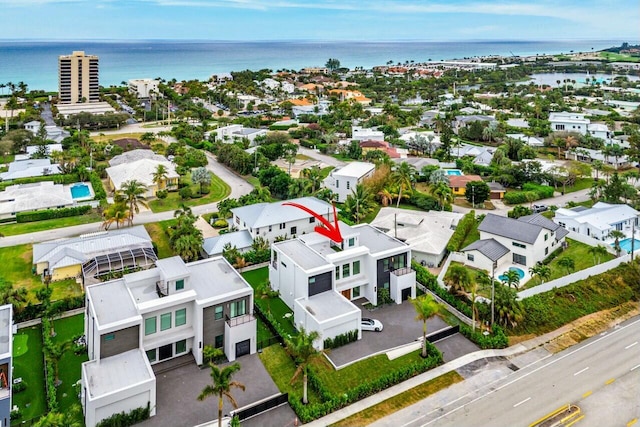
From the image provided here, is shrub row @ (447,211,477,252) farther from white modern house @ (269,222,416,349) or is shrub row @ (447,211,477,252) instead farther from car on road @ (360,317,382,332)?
car on road @ (360,317,382,332)

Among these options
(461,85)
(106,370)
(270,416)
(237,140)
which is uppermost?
(461,85)

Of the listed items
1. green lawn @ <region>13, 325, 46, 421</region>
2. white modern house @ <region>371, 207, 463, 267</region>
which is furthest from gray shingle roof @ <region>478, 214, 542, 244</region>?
green lawn @ <region>13, 325, 46, 421</region>

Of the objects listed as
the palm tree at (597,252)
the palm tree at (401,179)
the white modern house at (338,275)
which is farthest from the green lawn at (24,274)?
the palm tree at (597,252)

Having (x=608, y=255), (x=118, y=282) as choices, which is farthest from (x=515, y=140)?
(x=118, y=282)

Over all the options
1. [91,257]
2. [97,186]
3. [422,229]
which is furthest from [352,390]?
[97,186]

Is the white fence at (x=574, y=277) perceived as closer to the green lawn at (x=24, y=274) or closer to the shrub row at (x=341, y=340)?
the shrub row at (x=341, y=340)

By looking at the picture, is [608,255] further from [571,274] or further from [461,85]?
[461,85]
